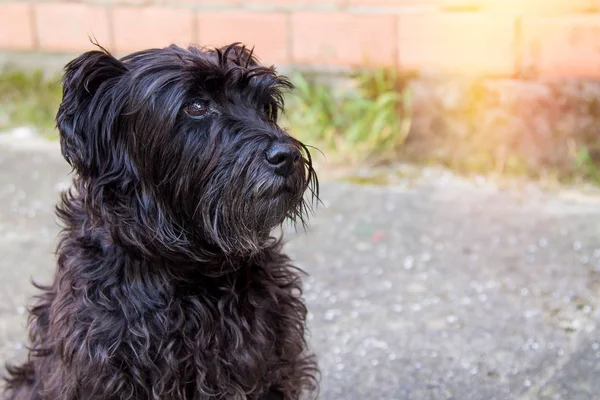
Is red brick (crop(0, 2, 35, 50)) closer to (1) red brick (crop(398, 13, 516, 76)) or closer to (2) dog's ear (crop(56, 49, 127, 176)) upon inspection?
(1) red brick (crop(398, 13, 516, 76))

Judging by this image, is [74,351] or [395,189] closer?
[74,351]

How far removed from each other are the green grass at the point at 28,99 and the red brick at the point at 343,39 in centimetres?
189

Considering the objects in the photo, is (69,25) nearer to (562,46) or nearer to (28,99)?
(28,99)

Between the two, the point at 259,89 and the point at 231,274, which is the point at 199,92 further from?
the point at 231,274

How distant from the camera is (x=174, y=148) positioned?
2.30m

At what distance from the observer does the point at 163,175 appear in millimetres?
2299

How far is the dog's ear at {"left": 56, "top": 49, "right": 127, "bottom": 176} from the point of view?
88.9 inches

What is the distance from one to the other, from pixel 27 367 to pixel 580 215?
2847 millimetres

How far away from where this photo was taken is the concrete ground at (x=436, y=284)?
3.12 meters

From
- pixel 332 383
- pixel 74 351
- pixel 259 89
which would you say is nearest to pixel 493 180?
pixel 332 383

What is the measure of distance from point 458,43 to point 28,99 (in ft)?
10.5

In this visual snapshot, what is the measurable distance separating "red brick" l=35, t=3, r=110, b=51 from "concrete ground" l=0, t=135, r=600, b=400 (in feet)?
3.94

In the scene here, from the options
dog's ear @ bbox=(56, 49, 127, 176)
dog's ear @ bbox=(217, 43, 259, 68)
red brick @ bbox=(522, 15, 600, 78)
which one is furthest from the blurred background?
dog's ear @ bbox=(56, 49, 127, 176)

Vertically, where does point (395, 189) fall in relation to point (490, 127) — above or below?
below
